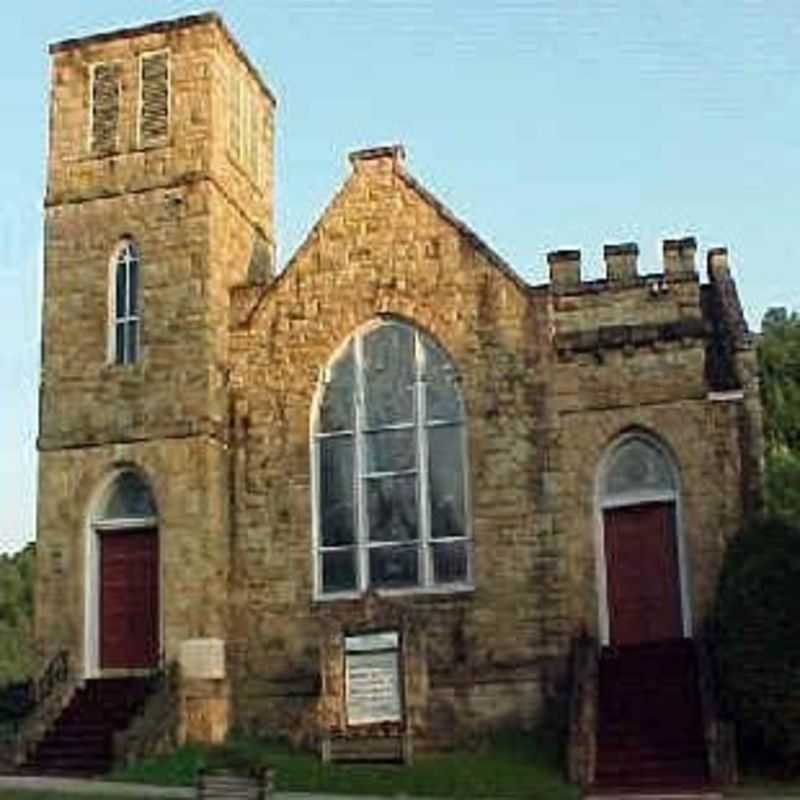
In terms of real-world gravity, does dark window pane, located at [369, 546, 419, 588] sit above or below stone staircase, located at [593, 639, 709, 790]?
above

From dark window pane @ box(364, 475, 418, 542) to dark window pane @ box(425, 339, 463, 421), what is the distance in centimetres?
116

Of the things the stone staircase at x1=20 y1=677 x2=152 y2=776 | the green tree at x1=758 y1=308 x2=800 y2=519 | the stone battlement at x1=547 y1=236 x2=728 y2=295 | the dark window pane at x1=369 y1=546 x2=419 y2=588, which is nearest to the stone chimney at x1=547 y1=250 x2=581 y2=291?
the stone battlement at x1=547 y1=236 x2=728 y2=295

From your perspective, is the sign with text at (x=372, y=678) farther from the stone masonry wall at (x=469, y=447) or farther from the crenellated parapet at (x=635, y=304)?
the crenellated parapet at (x=635, y=304)

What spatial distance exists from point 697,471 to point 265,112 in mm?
11621

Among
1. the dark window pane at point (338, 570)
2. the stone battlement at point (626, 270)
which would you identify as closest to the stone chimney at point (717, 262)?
the stone battlement at point (626, 270)

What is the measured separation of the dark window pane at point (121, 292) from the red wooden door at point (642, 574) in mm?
8978

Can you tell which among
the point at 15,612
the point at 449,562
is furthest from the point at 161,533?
the point at 15,612

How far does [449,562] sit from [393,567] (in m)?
0.99

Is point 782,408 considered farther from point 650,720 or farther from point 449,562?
point 650,720

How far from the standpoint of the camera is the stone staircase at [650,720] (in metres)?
19.5

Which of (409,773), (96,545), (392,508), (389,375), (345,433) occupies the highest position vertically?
(389,375)

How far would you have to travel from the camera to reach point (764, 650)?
19766 millimetres

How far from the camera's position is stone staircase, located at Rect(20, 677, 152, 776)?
844 inches

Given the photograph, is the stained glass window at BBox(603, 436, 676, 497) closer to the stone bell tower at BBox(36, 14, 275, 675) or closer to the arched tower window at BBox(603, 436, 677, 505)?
the arched tower window at BBox(603, 436, 677, 505)
